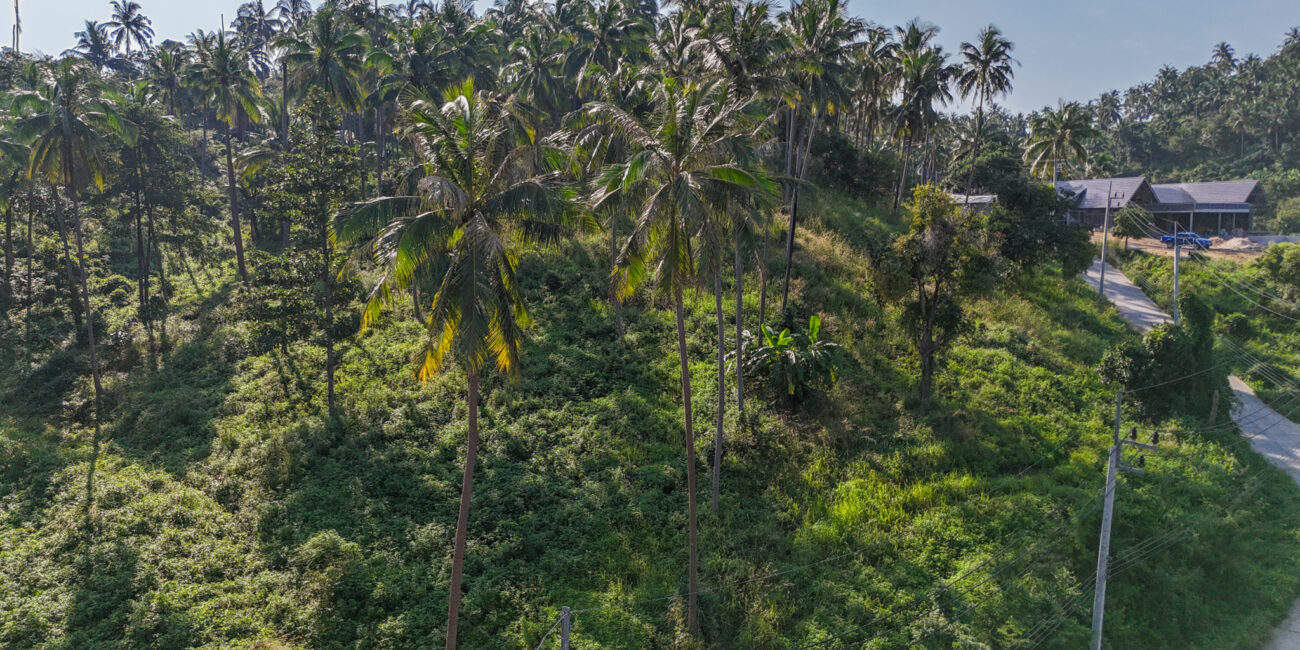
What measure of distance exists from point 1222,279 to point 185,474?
58.1m

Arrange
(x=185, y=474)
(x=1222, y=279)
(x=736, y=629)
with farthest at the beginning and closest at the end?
(x=1222, y=279), (x=185, y=474), (x=736, y=629)

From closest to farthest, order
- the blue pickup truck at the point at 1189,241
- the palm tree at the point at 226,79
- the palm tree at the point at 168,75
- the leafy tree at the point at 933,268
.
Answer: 1. the leafy tree at the point at 933,268
2. the palm tree at the point at 226,79
3. the palm tree at the point at 168,75
4. the blue pickup truck at the point at 1189,241

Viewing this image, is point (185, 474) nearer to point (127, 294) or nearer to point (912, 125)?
point (127, 294)

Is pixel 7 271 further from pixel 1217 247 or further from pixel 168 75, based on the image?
pixel 1217 247

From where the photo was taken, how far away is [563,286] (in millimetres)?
35625

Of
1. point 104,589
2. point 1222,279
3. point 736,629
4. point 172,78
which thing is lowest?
point 736,629

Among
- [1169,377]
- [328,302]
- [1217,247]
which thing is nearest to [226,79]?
[328,302]

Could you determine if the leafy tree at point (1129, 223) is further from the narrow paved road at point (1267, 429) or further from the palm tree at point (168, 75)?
the palm tree at point (168, 75)

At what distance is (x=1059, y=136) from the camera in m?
53.8

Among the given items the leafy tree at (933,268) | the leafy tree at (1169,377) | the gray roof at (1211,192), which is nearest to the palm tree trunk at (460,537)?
the leafy tree at (933,268)

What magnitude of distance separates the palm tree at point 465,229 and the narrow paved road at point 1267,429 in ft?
69.0

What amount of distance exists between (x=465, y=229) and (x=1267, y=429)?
34268 mm

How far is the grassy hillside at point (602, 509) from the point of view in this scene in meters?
16.8

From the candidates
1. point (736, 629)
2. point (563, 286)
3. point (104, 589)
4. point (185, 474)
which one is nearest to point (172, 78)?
point (563, 286)
